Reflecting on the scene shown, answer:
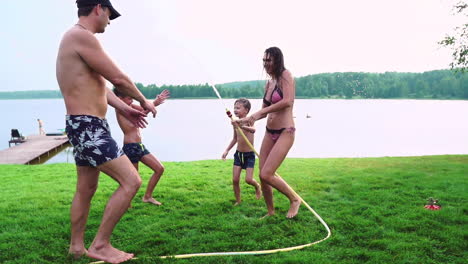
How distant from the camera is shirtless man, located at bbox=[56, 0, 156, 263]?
10.9 feet

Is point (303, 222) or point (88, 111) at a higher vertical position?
point (88, 111)

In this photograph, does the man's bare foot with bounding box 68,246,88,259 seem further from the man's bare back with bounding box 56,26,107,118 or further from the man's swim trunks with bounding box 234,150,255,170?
the man's swim trunks with bounding box 234,150,255,170

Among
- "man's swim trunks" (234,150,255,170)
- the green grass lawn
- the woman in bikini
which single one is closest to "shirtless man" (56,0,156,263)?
the green grass lawn

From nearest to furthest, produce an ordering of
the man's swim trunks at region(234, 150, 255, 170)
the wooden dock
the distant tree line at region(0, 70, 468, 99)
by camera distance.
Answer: the man's swim trunks at region(234, 150, 255, 170), the wooden dock, the distant tree line at region(0, 70, 468, 99)

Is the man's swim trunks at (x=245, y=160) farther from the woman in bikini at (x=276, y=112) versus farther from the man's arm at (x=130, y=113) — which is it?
the man's arm at (x=130, y=113)

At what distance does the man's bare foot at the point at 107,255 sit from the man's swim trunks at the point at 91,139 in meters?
0.84

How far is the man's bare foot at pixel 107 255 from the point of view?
3.57 metres

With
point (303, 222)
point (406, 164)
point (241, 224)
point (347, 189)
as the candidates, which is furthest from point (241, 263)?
point (406, 164)

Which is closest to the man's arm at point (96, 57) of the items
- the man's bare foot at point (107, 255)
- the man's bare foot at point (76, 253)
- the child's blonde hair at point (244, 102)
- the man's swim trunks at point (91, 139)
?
the man's swim trunks at point (91, 139)

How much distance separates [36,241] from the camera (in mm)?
4465

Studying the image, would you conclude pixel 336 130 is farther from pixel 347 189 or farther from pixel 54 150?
pixel 347 189

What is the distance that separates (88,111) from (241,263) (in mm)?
2105

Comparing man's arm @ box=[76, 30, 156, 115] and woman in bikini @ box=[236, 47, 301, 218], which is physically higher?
man's arm @ box=[76, 30, 156, 115]

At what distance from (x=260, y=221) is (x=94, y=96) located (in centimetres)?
287
